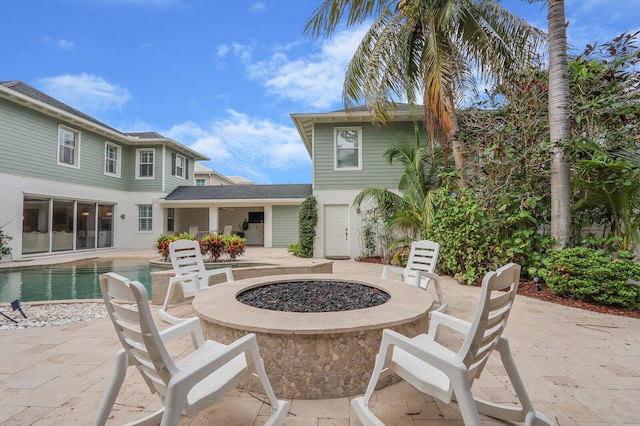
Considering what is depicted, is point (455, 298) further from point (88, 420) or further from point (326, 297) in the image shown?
point (88, 420)

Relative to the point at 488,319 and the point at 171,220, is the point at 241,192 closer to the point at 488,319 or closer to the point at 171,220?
the point at 171,220

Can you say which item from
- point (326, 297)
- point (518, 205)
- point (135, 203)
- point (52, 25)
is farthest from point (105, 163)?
point (518, 205)

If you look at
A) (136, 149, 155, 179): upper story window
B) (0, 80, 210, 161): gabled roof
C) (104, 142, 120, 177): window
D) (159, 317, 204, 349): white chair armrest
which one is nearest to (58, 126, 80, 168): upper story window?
(0, 80, 210, 161): gabled roof

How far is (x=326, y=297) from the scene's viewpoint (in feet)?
11.2

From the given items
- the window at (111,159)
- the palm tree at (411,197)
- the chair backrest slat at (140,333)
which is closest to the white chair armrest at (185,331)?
the chair backrest slat at (140,333)

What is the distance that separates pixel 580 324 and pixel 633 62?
4617mm

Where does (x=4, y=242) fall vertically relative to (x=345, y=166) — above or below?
below

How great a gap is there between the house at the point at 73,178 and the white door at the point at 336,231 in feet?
27.4

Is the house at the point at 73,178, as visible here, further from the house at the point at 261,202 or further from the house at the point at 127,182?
the house at the point at 261,202

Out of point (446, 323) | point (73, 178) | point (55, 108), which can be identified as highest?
point (55, 108)

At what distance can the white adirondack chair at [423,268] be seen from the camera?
420 centimetres

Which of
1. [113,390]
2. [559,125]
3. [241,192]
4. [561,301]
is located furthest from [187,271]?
[241,192]

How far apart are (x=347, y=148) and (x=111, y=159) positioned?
416 inches

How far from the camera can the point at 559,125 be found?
17.1 ft
